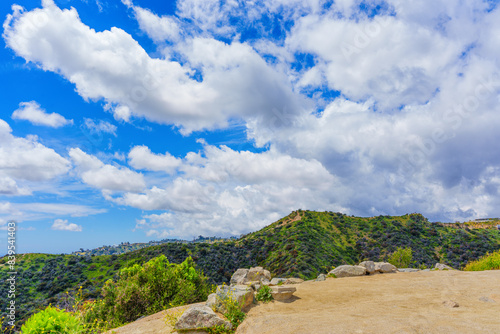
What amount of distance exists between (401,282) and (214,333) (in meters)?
12.5

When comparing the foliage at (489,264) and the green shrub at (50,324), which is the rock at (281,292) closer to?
the green shrub at (50,324)

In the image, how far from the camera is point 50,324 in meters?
8.70

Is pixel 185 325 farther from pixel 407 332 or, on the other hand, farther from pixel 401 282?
pixel 401 282

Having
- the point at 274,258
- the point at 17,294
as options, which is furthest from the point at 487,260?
the point at 17,294

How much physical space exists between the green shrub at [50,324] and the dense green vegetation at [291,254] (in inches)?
1536

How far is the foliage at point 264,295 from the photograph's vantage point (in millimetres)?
12523

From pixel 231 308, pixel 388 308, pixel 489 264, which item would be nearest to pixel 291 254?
pixel 489 264

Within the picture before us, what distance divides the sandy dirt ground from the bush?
10.7ft

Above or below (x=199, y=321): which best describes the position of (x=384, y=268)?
above

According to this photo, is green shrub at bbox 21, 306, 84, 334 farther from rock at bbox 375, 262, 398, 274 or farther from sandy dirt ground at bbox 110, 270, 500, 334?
rock at bbox 375, 262, 398, 274

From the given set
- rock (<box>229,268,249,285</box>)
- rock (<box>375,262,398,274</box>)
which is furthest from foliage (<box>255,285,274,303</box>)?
rock (<box>375,262,398,274</box>)

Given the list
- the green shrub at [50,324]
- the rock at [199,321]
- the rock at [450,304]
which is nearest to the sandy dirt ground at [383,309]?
the rock at [450,304]

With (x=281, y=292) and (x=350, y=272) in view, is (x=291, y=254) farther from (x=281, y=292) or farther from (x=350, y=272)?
(x=281, y=292)

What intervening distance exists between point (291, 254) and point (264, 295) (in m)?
43.1
